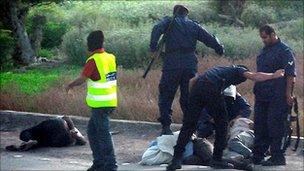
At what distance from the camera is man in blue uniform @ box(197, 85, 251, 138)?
35.8 ft

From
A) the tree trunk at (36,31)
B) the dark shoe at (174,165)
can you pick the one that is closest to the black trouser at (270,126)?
the dark shoe at (174,165)

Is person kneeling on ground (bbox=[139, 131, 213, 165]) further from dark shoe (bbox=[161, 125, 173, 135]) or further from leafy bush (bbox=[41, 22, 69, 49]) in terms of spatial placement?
leafy bush (bbox=[41, 22, 69, 49])

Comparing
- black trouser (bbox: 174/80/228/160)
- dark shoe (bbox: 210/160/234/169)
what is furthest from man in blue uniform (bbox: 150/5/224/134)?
dark shoe (bbox: 210/160/234/169)

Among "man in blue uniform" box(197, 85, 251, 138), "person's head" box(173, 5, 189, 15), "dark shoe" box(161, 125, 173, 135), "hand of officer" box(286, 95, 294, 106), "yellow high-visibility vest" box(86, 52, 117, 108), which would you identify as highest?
"person's head" box(173, 5, 189, 15)

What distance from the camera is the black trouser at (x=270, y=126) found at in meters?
10.1

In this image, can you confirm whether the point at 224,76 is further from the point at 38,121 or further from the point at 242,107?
the point at 38,121

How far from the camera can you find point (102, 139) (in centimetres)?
914

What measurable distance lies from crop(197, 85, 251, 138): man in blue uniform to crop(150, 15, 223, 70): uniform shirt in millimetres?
A: 632

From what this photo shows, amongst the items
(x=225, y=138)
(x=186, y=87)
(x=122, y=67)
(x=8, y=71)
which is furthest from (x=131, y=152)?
(x=8, y=71)

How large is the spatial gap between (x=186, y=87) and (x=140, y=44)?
26.6 ft

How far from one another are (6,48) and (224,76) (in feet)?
36.1

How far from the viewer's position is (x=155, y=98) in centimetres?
1406

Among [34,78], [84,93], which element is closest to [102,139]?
[84,93]

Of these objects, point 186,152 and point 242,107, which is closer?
point 186,152
